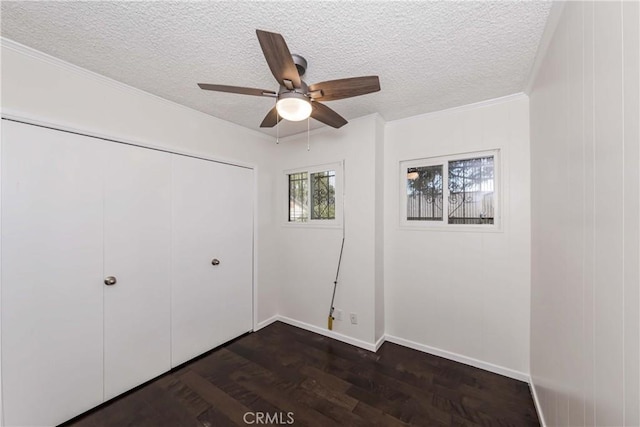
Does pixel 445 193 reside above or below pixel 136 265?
above

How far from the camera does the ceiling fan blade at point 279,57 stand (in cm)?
110

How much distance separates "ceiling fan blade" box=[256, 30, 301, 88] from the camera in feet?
3.61

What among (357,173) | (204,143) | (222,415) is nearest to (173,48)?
(204,143)

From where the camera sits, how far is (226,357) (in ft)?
8.18

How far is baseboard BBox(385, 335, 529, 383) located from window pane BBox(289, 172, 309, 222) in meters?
1.81

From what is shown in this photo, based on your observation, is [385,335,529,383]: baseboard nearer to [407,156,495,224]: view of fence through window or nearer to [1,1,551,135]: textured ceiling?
[407,156,495,224]: view of fence through window

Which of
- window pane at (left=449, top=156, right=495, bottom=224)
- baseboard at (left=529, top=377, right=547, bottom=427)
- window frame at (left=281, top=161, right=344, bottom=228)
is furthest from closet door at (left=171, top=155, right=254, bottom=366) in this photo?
baseboard at (left=529, top=377, right=547, bottom=427)

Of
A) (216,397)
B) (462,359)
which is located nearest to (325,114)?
(216,397)

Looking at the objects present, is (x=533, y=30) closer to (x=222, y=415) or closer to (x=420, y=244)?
(x=420, y=244)

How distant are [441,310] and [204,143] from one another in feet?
9.85

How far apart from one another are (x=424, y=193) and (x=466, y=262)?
80cm

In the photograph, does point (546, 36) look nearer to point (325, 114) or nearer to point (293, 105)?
point (325, 114)

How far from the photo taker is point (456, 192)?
2.46m

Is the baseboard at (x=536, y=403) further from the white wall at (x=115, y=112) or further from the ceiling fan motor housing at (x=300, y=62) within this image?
the ceiling fan motor housing at (x=300, y=62)
